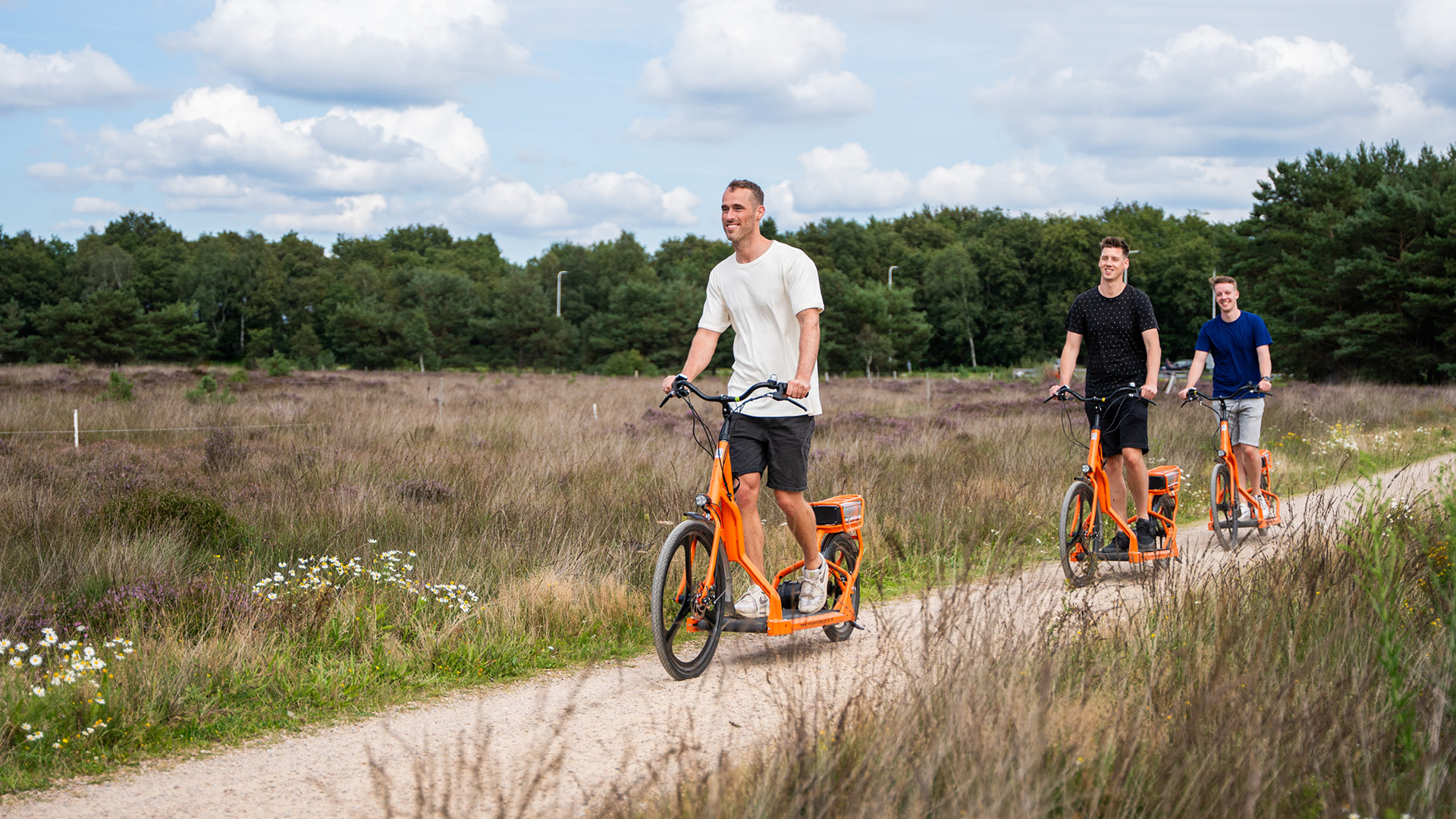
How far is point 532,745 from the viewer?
10.8ft

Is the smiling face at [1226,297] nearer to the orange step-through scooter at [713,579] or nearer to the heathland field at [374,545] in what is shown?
the heathland field at [374,545]

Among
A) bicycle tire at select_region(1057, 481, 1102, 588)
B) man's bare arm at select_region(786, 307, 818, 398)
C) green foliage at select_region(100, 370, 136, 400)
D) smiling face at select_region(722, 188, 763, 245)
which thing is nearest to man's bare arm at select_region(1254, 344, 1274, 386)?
bicycle tire at select_region(1057, 481, 1102, 588)

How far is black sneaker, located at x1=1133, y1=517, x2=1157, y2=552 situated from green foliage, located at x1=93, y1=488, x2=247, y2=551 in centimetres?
576

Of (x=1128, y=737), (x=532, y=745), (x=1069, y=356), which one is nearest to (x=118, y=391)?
(x=1069, y=356)

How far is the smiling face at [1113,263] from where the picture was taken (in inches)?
281

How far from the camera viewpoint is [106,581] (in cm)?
605

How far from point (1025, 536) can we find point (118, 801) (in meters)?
5.89

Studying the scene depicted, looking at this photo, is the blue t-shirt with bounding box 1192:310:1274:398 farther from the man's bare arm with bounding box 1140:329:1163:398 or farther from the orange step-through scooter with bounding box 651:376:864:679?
the orange step-through scooter with bounding box 651:376:864:679

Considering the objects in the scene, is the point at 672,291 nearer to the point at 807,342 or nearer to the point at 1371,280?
the point at 1371,280

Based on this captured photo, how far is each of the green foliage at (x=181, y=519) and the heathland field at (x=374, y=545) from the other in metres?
0.02

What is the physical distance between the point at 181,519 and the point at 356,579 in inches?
77.7

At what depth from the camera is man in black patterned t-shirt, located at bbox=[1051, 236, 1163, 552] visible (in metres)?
7.19

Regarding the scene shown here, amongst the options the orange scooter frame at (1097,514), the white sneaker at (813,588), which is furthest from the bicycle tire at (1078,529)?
the white sneaker at (813,588)

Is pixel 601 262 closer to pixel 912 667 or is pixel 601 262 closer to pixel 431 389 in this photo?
pixel 431 389
